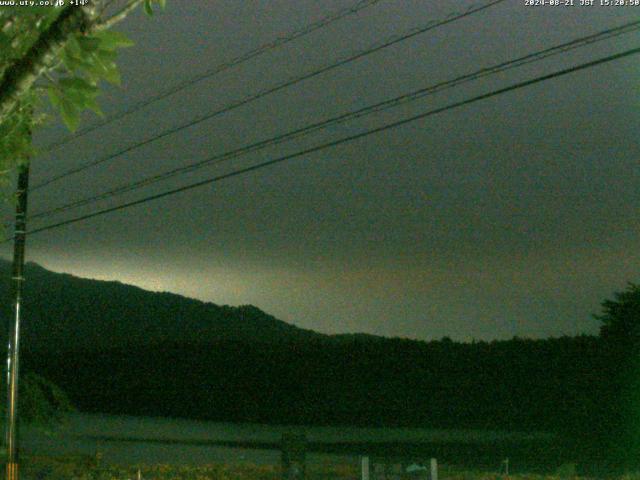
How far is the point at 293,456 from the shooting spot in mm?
14906

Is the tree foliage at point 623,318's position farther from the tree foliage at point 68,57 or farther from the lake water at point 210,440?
the tree foliage at point 68,57

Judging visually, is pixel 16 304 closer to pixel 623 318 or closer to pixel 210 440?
pixel 210 440

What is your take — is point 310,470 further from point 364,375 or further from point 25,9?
point 364,375

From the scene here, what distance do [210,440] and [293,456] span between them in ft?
79.3

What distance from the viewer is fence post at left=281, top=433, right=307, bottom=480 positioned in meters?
14.9

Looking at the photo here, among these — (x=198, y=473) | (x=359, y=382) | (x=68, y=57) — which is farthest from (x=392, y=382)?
(x=68, y=57)

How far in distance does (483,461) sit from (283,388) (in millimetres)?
34861

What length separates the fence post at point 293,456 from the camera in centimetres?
1485

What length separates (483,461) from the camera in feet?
91.5

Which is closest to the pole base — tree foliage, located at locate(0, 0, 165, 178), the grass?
the grass

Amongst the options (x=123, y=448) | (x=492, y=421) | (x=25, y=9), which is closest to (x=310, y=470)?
(x=123, y=448)

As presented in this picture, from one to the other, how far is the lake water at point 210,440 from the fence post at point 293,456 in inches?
343

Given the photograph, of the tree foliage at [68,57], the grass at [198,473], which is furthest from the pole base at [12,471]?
the tree foliage at [68,57]

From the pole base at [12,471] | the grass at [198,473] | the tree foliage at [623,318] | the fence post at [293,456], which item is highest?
the tree foliage at [623,318]
